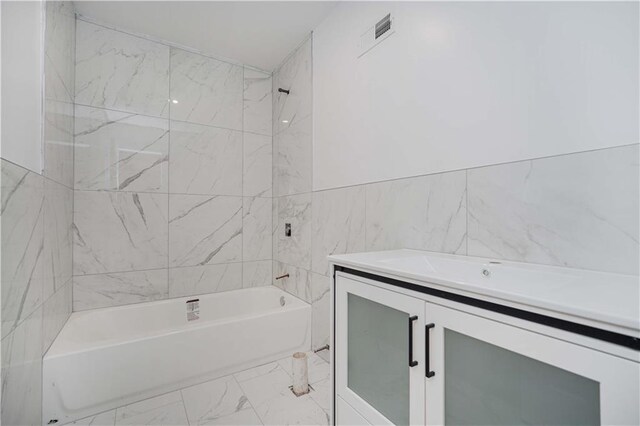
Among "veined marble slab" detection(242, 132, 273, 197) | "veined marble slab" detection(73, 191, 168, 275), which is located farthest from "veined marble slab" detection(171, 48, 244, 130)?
"veined marble slab" detection(73, 191, 168, 275)

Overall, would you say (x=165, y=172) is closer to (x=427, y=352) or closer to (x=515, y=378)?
(x=427, y=352)

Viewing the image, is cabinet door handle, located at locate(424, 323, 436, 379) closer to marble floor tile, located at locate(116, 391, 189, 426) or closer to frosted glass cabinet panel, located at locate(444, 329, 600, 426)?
frosted glass cabinet panel, located at locate(444, 329, 600, 426)

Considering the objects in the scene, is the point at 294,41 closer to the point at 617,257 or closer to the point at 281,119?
the point at 281,119

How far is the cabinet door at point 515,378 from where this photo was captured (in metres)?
0.55

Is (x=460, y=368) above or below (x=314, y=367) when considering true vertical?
above

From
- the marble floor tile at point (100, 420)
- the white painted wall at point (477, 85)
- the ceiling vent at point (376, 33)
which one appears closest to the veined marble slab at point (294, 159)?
the white painted wall at point (477, 85)

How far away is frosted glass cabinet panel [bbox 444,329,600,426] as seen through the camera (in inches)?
24.1

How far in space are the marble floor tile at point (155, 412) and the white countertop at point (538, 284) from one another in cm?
128

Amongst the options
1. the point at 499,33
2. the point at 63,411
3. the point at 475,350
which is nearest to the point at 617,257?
the point at 475,350

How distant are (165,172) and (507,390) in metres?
2.66

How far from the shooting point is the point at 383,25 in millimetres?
Result: 1703

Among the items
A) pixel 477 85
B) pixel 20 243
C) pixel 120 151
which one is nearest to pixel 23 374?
pixel 20 243

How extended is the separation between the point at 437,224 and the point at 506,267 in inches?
15.1

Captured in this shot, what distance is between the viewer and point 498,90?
117 cm
